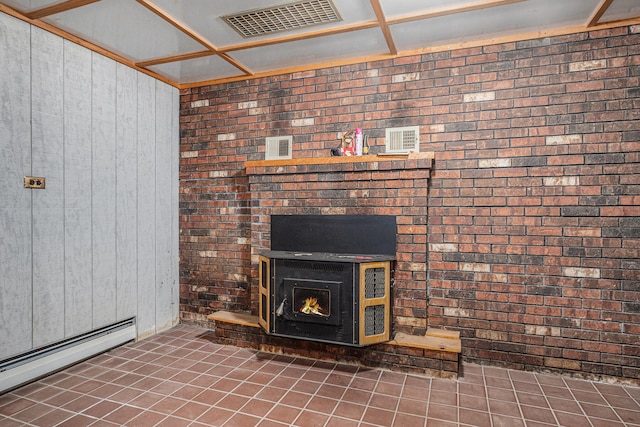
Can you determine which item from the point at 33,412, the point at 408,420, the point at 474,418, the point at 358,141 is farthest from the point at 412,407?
the point at 33,412

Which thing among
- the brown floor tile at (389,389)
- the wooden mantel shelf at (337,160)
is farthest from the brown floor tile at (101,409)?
the wooden mantel shelf at (337,160)

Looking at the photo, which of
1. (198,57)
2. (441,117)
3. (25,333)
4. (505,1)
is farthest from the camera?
(198,57)

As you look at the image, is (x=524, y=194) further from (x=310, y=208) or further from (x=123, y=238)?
(x=123, y=238)

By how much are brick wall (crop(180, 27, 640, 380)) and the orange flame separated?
103 cm

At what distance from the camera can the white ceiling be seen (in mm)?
2461

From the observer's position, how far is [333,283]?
2.84 m

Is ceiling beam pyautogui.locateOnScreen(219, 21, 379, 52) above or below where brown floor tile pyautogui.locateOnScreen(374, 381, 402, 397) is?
above

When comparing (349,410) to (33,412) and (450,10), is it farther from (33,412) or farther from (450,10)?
(450,10)

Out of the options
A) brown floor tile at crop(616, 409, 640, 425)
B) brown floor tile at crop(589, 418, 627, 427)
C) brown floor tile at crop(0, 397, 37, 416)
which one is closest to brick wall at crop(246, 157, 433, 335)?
brown floor tile at crop(589, 418, 627, 427)

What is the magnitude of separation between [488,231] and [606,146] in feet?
3.57

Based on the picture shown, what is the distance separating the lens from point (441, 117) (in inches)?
123

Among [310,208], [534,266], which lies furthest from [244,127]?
[534,266]

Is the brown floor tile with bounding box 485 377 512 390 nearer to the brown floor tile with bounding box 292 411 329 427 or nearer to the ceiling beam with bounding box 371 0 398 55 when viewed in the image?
the brown floor tile with bounding box 292 411 329 427

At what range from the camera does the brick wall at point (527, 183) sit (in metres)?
2.71
